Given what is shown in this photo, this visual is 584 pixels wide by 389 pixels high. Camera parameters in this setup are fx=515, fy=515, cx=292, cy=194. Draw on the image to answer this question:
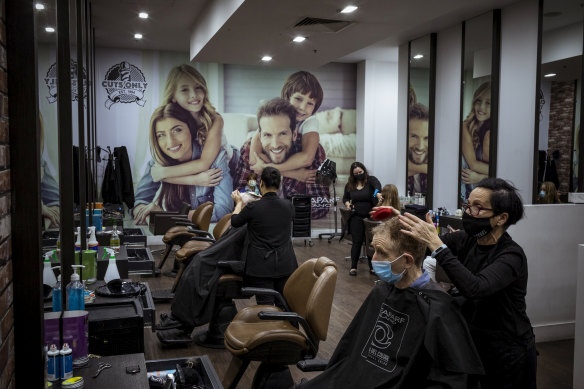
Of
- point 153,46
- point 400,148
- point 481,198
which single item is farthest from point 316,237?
point 481,198

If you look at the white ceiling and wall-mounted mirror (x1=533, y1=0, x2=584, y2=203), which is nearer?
the white ceiling

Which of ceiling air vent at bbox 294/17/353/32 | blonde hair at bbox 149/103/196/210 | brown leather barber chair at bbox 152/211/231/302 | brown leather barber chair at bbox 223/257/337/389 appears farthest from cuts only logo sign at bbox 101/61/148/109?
brown leather barber chair at bbox 223/257/337/389

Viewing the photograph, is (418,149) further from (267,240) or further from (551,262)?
(267,240)

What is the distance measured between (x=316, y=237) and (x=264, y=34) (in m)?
4.40

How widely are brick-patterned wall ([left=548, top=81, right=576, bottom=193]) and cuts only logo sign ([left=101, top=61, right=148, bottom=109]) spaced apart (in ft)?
19.0

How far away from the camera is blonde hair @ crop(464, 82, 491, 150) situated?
5.63 metres

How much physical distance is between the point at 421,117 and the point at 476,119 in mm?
1226

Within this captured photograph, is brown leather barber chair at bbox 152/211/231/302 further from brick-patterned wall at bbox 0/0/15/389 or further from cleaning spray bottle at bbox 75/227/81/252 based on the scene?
brick-patterned wall at bbox 0/0/15/389

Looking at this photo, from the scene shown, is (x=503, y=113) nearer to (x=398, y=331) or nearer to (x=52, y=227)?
(x=398, y=331)

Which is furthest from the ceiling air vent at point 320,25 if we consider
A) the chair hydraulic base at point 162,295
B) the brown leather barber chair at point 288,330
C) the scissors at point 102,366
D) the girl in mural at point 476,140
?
the scissors at point 102,366

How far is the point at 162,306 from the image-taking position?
484 centimetres

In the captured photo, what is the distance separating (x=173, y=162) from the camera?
8250mm

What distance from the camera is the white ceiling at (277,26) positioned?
456 centimetres

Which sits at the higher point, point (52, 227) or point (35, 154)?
point (35, 154)
